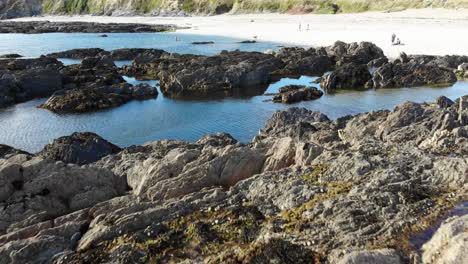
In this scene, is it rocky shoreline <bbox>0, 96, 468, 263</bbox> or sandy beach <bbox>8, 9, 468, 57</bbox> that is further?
sandy beach <bbox>8, 9, 468, 57</bbox>

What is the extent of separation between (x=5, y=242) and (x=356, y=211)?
37.6 ft

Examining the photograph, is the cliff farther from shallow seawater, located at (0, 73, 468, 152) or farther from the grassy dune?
shallow seawater, located at (0, 73, 468, 152)

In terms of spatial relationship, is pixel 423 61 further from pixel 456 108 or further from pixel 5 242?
pixel 5 242

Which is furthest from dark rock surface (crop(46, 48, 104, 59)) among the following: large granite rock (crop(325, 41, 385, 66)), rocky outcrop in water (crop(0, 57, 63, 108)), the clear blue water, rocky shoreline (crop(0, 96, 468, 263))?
rocky shoreline (crop(0, 96, 468, 263))

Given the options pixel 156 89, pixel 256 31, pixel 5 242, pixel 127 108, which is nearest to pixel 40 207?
pixel 5 242

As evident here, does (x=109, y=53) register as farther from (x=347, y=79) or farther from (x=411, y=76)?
(x=411, y=76)

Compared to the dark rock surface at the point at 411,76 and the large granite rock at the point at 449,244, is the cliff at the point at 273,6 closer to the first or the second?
the dark rock surface at the point at 411,76

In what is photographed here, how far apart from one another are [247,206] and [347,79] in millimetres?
44024

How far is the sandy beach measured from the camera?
73875 millimetres

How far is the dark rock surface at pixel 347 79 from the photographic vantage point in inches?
2181

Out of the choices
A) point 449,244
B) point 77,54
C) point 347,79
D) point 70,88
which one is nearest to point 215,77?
point 347,79

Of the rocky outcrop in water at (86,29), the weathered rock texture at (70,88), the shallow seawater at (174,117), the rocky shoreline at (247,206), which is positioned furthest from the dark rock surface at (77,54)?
the rocky shoreline at (247,206)

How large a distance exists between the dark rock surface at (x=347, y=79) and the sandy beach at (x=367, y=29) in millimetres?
18575

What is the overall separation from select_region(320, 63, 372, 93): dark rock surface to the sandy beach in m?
18.6
